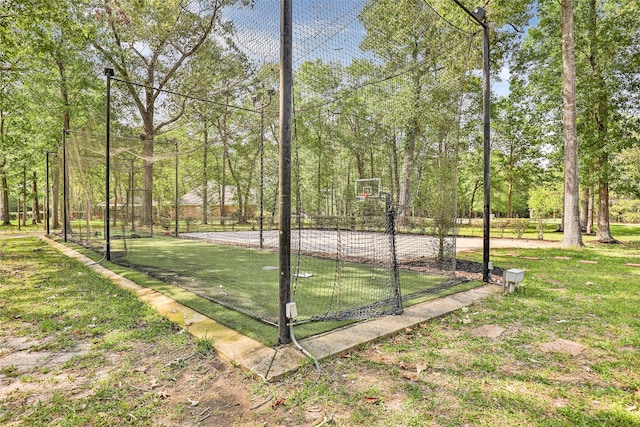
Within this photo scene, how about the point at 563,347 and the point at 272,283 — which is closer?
the point at 563,347

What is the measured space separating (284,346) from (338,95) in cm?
365

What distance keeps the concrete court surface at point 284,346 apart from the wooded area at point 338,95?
4.04 feet

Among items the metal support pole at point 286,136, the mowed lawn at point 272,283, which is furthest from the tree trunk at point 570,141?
the metal support pole at point 286,136

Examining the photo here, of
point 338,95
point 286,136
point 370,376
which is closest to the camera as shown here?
point 370,376

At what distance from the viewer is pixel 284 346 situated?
236cm

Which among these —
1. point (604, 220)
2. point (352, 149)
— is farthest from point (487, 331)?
point (604, 220)

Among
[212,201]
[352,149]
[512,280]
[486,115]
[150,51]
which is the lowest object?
[512,280]

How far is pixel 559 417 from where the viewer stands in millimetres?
1621

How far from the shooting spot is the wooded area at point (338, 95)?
4285 millimetres

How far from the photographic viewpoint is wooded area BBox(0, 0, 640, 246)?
4.29 m

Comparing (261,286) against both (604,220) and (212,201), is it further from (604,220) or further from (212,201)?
(212,201)

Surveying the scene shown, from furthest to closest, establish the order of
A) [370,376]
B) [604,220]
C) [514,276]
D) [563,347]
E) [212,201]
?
1. [212,201]
2. [604,220]
3. [514,276]
4. [563,347]
5. [370,376]

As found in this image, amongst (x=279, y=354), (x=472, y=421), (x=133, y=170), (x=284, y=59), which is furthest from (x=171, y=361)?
(x=133, y=170)

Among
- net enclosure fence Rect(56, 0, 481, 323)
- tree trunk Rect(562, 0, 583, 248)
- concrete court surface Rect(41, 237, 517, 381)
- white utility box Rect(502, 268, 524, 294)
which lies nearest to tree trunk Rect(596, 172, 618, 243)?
tree trunk Rect(562, 0, 583, 248)
